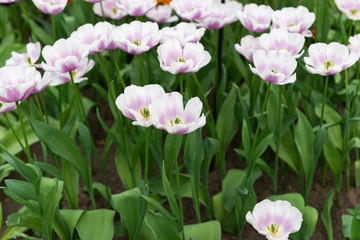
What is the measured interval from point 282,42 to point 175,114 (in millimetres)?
471

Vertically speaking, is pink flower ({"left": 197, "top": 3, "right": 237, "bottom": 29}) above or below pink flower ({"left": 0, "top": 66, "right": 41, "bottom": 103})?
below

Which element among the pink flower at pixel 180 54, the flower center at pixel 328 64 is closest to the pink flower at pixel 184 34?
the pink flower at pixel 180 54

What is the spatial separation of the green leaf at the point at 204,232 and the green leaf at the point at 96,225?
244 millimetres

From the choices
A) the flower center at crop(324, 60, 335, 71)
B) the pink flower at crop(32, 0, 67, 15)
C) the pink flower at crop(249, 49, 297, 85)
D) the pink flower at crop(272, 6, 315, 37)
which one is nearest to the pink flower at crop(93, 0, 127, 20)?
the pink flower at crop(32, 0, 67, 15)

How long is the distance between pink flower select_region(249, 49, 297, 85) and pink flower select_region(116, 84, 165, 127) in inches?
11.2

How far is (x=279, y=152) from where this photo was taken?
1.96m

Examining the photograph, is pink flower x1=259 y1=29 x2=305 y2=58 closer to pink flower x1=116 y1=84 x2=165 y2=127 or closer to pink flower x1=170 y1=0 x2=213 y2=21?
pink flower x1=170 y1=0 x2=213 y2=21

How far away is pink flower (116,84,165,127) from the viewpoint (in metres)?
1.32

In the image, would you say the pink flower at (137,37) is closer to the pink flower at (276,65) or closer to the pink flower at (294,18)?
the pink flower at (276,65)

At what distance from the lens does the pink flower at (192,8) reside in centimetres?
168

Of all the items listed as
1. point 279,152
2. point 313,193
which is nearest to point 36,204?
point 279,152

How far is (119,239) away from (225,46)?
970 millimetres

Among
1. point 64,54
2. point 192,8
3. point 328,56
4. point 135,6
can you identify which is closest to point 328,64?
point 328,56

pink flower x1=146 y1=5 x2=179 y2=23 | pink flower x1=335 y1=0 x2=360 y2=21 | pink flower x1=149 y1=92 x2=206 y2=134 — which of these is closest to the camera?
pink flower x1=149 y1=92 x2=206 y2=134
